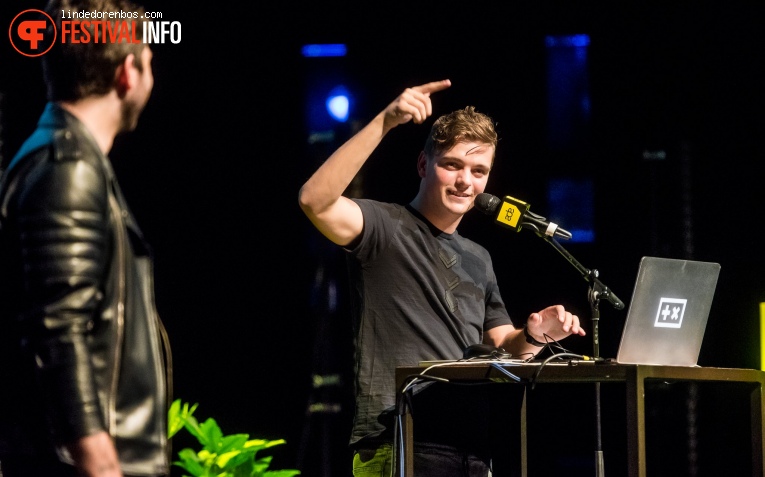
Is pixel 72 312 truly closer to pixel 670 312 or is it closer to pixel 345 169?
pixel 345 169

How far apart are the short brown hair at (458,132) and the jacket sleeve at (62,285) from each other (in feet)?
5.68

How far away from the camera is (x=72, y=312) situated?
1.41 metres

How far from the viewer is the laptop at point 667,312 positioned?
2.22 metres

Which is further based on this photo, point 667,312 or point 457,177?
point 457,177

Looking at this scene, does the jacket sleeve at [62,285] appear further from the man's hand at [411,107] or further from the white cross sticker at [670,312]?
the white cross sticker at [670,312]

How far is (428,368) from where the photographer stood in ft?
7.49

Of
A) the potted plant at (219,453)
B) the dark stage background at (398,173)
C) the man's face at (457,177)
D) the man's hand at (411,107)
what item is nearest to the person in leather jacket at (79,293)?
the man's hand at (411,107)

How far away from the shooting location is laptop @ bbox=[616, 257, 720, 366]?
2.22 m

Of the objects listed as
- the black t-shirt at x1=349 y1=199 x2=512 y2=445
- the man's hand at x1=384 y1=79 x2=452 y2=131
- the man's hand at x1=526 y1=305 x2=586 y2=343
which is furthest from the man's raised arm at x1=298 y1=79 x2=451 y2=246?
the man's hand at x1=526 y1=305 x2=586 y2=343

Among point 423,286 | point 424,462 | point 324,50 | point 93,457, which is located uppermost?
point 324,50

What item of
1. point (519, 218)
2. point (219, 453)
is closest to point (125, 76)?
point (519, 218)

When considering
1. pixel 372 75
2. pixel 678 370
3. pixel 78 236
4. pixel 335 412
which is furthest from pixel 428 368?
pixel 372 75

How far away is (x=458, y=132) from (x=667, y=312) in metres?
1.05

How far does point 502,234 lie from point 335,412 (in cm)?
139
